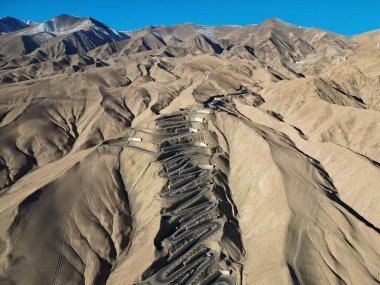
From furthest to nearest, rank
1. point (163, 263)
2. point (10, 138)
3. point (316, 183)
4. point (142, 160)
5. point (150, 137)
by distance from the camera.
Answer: point (10, 138) < point (150, 137) < point (142, 160) < point (316, 183) < point (163, 263)

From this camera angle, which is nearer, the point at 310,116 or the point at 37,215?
the point at 37,215

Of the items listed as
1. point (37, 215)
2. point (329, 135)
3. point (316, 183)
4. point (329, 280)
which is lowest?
point (329, 280)

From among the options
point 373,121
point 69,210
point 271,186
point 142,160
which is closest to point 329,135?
point 373,121

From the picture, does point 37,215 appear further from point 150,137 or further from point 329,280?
point 329,280

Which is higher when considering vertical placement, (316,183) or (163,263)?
(316,183)

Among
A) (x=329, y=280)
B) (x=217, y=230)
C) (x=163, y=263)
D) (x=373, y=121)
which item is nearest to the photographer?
(x=329, y=280)

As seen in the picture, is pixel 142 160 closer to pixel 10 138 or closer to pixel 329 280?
pixel 329 280

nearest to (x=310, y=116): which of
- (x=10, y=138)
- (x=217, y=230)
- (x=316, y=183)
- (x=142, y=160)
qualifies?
(x=316, y=183)

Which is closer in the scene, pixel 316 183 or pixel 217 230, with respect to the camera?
pixel 217 230

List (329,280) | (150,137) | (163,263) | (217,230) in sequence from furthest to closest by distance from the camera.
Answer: (150,137) < (217,230) < (163,263) < (329,280)
